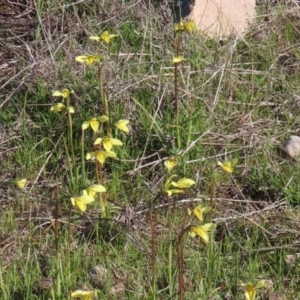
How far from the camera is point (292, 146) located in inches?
135

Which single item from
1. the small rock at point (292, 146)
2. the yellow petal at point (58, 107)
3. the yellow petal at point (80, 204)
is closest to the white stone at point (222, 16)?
the small rock at point (292, 146)

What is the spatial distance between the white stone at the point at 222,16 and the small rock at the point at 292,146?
102cm

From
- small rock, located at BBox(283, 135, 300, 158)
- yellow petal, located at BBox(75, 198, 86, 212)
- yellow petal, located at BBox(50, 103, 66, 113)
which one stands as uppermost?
yellow petal, located at BBox(50, 103, 66, 113)

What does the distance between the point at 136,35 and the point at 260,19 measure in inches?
30.1

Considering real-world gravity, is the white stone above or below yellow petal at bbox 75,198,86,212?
above

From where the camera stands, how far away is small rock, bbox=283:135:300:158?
3.40 metres

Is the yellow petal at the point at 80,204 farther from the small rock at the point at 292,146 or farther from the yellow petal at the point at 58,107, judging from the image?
the small rock at the point at 292,146

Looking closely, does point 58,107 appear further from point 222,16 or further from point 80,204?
point 222,16

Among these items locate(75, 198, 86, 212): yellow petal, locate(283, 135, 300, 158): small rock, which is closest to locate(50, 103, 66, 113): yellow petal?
locate(75, 198, 86, 212): yellow petal

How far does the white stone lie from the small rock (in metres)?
1.02

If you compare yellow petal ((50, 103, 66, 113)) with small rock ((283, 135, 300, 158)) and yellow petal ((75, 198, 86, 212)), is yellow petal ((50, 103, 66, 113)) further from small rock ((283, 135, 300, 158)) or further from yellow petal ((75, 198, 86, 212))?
small rock ((283, 135, 300, 158))

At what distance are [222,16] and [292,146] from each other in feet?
4.20

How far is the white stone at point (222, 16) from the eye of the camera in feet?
14.4

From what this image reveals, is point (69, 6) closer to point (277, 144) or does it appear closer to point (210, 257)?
point (277, 144)
